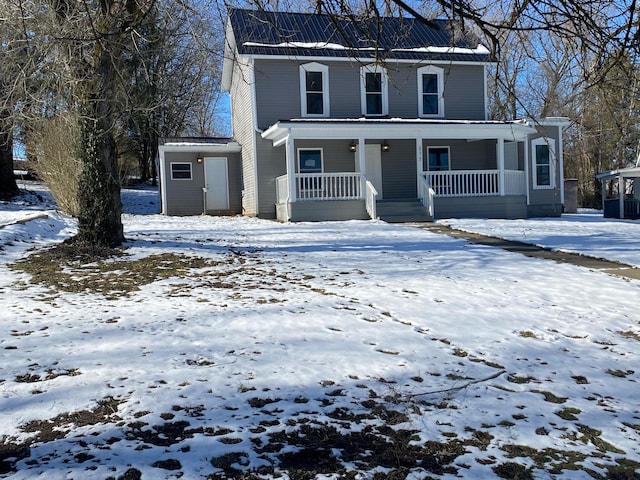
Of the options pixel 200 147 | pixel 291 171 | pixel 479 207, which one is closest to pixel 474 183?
pixel 479 207

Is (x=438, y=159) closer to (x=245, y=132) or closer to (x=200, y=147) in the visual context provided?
(x=245, y=132)

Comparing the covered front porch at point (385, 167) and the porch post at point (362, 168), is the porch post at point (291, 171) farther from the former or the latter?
the porch post at point (362, 168)

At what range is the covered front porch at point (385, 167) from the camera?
16656 millimetres

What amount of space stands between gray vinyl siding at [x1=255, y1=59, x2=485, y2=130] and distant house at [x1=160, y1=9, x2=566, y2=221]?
0.12 feet

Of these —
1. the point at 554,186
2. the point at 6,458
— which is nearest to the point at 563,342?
the point at 6,458

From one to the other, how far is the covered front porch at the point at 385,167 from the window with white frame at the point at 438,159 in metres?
0.04

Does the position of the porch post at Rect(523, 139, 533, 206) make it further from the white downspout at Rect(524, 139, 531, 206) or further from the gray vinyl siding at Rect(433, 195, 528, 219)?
the gray vinyl siding at Rect(433, 195, 528, 219)

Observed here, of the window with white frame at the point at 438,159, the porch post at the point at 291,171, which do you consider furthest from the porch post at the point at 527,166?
the porch post at the point at 291,171

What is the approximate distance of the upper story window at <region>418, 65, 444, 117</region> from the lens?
19.7m

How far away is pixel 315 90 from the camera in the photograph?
62.0 ft

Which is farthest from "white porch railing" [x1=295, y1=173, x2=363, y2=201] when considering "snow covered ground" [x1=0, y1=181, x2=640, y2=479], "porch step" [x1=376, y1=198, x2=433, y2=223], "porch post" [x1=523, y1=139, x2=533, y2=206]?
"snow covered ground" [x1=0, y1=181, x2=640, y2=479]

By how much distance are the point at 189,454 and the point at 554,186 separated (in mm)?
19794

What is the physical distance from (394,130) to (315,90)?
11.3 feet

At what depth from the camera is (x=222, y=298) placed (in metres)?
6.15
